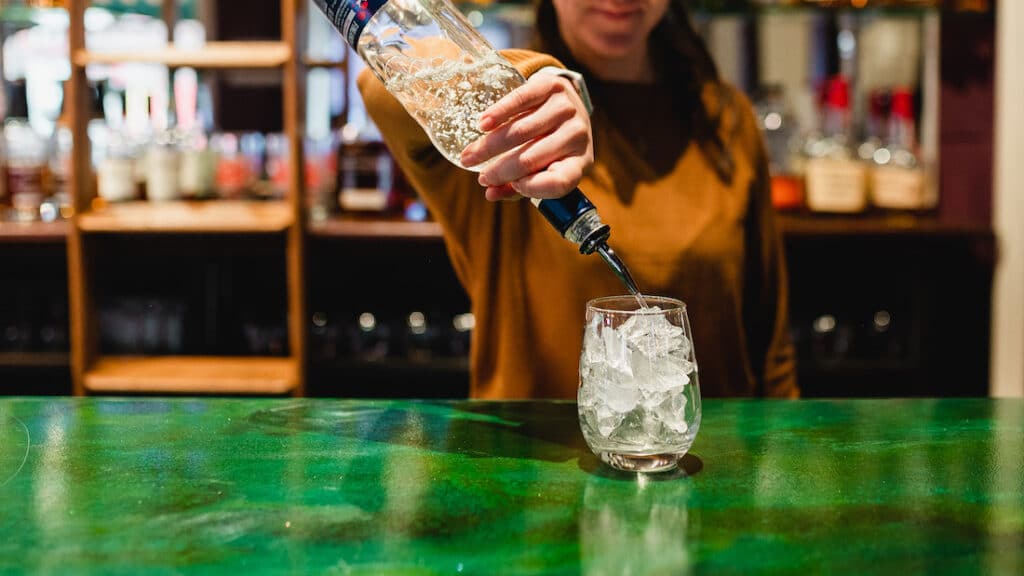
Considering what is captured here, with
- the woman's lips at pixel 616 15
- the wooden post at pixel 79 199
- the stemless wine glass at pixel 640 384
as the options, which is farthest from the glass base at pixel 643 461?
the wooden post at pixel 79 199

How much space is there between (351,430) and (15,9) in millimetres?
2326

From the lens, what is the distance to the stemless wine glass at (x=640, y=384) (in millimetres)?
897

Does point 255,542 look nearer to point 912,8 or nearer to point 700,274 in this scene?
point 700,274

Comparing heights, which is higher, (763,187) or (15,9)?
(15,9)

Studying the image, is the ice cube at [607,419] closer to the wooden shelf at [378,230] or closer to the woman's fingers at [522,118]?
the woman's fingers at [522,118]

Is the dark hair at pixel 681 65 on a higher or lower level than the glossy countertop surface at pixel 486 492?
higher

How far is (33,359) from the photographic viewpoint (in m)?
2.95

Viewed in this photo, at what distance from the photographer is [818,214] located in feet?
8.86

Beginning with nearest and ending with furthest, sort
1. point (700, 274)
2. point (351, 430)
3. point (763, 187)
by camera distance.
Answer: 1. point (351, 430)
2. point (700, 274)
3. point (763, 187)

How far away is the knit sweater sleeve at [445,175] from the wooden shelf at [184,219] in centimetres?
125

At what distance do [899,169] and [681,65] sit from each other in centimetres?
130

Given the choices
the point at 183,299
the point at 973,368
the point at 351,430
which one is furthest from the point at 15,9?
the point at 973,368

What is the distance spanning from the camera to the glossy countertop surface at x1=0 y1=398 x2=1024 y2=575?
0.76 m

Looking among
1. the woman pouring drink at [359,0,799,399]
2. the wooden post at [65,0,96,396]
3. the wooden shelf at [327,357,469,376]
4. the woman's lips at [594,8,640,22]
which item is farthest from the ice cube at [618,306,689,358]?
the wooden post at [65,0,96,396]
